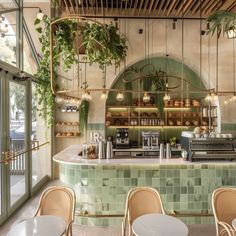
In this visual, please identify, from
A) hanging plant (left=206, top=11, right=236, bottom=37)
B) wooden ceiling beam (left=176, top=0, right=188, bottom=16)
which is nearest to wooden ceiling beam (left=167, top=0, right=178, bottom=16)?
wooden ceiling beam (left=176, top=0, right=188, bottom=16)

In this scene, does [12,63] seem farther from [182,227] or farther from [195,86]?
[195,86]

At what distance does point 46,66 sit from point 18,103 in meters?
1.33

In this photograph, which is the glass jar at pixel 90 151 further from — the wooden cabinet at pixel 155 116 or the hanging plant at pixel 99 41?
the wooden cabinet at pixel 155 116

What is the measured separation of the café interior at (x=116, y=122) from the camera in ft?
11.2

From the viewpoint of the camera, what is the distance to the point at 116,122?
7.88 metres

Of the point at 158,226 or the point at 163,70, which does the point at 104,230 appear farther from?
the point at 163,70

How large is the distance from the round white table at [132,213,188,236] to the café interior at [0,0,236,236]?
0.01 m

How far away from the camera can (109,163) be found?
438 cm

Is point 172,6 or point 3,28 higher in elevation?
point 172,6

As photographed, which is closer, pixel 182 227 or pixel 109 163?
pixel 182 227

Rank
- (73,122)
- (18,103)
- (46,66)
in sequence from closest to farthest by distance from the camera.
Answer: (18,103) → (46,66) → (73,122)

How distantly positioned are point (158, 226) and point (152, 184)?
1.81 meters

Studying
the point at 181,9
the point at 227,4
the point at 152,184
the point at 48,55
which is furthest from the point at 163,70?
the point at 152,184

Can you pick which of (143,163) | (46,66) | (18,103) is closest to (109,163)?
(143,163)
